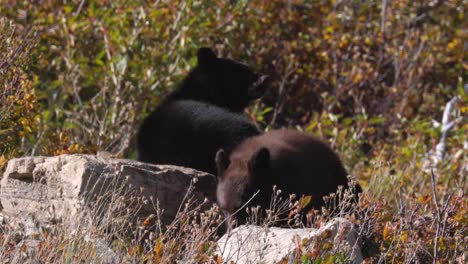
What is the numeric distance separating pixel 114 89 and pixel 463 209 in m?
5.30

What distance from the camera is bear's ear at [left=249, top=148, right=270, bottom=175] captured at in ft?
23.6

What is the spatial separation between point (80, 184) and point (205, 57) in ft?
10.2

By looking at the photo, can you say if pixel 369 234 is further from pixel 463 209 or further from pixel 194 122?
pixel 194 122

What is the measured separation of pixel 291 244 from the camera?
590 cm

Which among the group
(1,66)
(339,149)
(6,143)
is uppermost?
(1,66)

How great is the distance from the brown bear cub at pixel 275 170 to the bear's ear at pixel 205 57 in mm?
1603

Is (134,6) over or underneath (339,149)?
over

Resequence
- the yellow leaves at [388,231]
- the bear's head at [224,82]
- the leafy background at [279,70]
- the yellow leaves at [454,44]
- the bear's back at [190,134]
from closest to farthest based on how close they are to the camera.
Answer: the yellow leaves at [388,231], the bear's back at [190,134], the leafy background at [279,70], the bear's head at [224,82], the yellow leaves at [454,44]

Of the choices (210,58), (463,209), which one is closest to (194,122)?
(210,58)

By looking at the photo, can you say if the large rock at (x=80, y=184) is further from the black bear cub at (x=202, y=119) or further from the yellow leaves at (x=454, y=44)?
the yellow leaves at (x=454, y=44)

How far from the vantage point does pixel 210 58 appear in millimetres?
9727

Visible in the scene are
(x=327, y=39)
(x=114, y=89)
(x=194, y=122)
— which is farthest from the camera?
(x=327, y=39)

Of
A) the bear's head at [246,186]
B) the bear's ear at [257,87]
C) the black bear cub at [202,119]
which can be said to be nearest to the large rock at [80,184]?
the bear's head at [246,186]

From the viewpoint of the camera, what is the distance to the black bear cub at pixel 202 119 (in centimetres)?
866
